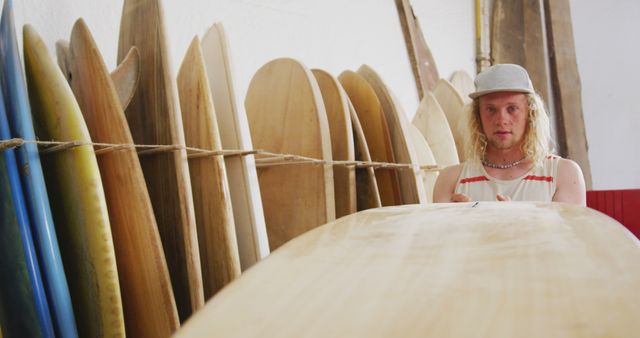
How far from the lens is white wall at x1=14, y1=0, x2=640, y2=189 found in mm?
1771

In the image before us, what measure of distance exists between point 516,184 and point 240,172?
76 centimetres

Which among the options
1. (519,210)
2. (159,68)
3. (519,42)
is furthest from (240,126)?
(519,42)

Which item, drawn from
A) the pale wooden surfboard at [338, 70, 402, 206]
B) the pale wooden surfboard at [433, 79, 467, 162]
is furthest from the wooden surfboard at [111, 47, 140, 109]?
the pale wooden surfboard at [433, 79, 467, 162]

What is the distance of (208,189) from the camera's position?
1.45 meters

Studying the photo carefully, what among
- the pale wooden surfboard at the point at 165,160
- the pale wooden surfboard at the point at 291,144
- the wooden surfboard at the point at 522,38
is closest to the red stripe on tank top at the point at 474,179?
the pale wooden surfboard at the point at 291,144

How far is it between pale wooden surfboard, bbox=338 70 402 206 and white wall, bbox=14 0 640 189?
1.25ft

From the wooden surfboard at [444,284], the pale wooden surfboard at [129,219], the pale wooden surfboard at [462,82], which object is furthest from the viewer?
the pale wooden surfboard at [462,82]

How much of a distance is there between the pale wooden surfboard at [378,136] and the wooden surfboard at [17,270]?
1262 millimetres

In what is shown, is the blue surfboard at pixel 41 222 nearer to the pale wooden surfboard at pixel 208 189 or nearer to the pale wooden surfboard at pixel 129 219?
the pale wooden surfboard at pixel 129 219

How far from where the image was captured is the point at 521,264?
68cm

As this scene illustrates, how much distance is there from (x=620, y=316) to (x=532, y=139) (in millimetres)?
1403

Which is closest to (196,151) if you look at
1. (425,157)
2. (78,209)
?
(78,209)

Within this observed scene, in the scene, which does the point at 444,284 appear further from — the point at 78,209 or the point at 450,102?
the point at 450,102

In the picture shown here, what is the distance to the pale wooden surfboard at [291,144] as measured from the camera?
1790mm
